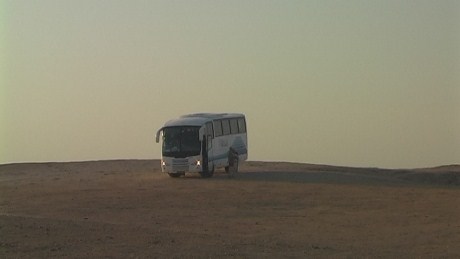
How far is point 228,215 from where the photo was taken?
95.7ft

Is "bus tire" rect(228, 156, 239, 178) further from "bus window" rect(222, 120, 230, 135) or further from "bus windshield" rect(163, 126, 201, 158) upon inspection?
"bus windshield" rect(163, 126, 201, 158)

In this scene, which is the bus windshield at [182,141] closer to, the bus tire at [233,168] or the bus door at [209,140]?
the bus door at [209,140]

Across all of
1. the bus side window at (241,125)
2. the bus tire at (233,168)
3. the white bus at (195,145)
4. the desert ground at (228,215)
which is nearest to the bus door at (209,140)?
the white bus at (195,145)

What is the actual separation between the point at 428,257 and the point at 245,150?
29903 mm

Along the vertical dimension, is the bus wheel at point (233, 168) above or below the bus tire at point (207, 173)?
above

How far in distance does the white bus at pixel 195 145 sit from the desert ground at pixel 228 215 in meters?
0.76

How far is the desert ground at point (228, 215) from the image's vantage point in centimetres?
1873

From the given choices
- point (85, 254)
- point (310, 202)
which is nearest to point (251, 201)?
point (310, 202)

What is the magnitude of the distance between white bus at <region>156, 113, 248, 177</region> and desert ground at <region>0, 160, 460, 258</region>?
757mm

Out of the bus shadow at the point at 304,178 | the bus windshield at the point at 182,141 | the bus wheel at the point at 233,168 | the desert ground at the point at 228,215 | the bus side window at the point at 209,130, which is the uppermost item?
the bus side window at the point at 209,130

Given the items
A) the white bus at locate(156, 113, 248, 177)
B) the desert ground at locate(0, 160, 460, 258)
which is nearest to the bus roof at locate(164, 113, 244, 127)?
the white bus at locate(156, 113, 248, 177)

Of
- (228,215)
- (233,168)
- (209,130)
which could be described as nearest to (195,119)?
(209,130)

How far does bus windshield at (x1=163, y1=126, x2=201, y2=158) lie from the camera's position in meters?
42.2

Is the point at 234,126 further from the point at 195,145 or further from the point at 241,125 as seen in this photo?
the point at 195,145
